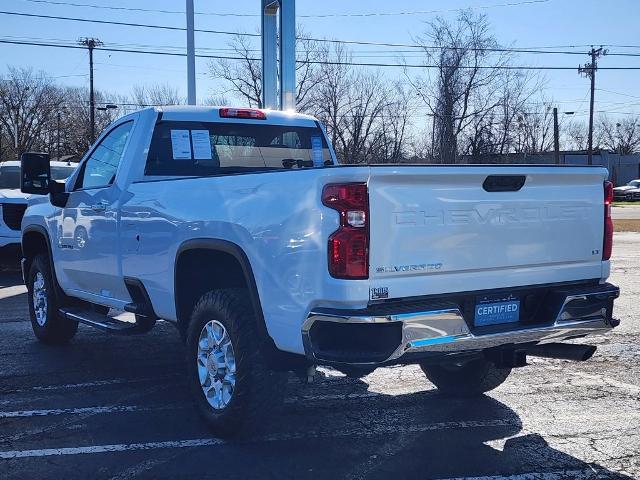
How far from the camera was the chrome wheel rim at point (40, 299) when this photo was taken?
7.35m

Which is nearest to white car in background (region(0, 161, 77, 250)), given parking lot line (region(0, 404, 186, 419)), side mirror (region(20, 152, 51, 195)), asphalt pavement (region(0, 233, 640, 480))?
side mirror (region(20, 152, 51, 195))

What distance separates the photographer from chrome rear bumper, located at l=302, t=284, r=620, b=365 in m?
3.61

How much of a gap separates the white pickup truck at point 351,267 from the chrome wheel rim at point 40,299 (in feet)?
5.66

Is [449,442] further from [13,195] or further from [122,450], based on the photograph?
[13,195]

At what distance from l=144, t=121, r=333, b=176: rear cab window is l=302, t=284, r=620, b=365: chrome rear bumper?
263 cm

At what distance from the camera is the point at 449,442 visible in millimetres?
4484

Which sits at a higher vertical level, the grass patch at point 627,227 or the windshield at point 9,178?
the windshield at point 9,178

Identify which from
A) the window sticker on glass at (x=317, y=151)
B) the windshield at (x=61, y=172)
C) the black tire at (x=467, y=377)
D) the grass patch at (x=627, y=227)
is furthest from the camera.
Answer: the grass patch at (x=627, y=227)

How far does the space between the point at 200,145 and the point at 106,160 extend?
0.92 meters

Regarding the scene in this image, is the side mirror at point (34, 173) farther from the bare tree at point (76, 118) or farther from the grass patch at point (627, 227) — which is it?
the bare tree at point (76, 118)

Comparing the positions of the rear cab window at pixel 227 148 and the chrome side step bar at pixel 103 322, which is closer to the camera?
the chrome side step bar at pixel 103 322

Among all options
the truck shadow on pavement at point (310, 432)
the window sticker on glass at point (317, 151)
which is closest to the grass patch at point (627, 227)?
the window sticker on glass at point (317, 151)

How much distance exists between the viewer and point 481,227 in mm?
4012

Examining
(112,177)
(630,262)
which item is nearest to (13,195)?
(112,177)
